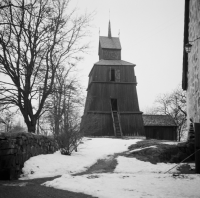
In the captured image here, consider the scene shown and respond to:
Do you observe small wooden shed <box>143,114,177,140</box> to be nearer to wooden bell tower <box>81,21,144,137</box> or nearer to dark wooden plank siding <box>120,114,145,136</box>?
dark wooden plank siding <box>120,114,145,136</box>

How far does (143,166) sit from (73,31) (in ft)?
34.4

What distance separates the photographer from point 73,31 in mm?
16266

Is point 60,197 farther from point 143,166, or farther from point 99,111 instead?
point 99,111

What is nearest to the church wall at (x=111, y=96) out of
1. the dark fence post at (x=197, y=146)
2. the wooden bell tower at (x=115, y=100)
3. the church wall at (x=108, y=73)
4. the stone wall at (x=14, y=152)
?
the wooden bell tower at (x=115, y=100)

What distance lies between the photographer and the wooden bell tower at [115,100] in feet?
92.2

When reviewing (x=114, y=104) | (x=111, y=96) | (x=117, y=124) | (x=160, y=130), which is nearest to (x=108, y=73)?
(x=111, y=96)

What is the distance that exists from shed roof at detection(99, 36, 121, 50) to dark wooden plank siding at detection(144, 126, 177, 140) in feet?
41.1

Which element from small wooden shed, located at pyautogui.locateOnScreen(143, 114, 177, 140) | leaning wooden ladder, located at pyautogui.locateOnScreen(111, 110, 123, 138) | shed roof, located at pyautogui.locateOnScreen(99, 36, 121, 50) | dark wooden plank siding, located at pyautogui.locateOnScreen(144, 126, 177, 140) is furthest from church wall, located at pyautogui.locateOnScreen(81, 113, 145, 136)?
shed roof, located at pyautogui.locateOnScreen(99, 36, 121, 50)

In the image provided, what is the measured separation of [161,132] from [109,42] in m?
15.2

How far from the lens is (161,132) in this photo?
32906mm

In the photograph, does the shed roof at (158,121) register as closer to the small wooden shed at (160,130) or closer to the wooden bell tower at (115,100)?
the small wooden shed at (160,130)

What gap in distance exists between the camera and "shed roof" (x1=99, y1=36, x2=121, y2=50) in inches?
1303

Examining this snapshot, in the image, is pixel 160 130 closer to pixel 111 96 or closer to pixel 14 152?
pixel 111 96

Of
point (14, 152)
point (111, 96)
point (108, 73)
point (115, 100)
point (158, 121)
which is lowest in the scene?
point (14, 152)
